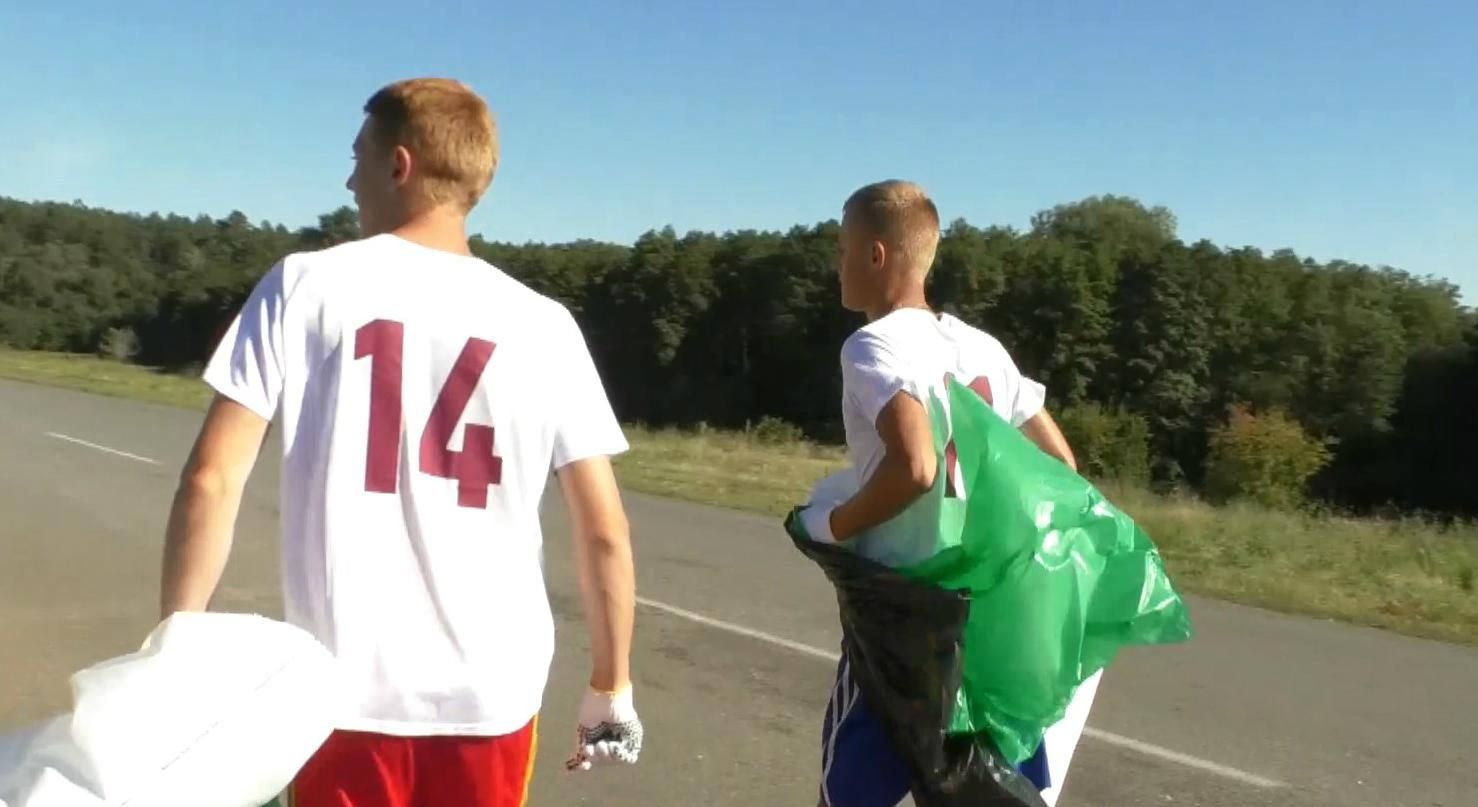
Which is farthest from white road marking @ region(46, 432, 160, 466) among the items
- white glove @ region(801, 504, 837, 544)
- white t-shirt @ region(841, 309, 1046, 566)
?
white t-shirt @ region(841, 309, 1046, 566)

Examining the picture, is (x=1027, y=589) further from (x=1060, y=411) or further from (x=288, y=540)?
(x=1060, y=411)

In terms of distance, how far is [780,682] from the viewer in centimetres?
741

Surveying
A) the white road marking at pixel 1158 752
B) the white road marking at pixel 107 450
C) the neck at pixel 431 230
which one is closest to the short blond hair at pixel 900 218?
the neck at pixel 431 230

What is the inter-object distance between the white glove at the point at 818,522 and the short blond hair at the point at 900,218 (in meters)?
0.57

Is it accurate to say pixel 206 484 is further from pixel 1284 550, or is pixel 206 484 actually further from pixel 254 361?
pixel 1284 550

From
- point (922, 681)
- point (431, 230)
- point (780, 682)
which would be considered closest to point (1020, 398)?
point (922, 681)

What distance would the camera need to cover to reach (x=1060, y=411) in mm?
57062

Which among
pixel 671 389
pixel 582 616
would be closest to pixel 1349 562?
pixel 582 616

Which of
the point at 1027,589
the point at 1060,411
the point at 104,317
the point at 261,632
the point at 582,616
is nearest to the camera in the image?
the point at 261,632

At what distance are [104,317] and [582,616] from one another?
247 feet

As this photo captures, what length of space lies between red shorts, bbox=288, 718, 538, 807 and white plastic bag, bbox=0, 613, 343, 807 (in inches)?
9.4

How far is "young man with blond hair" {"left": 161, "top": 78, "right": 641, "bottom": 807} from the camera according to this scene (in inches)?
91.5

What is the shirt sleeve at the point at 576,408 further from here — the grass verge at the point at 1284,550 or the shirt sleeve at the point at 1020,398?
the grass verge at the point at 1284,550

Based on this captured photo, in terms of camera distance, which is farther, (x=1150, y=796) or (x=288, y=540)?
(x=1150, y=796)
